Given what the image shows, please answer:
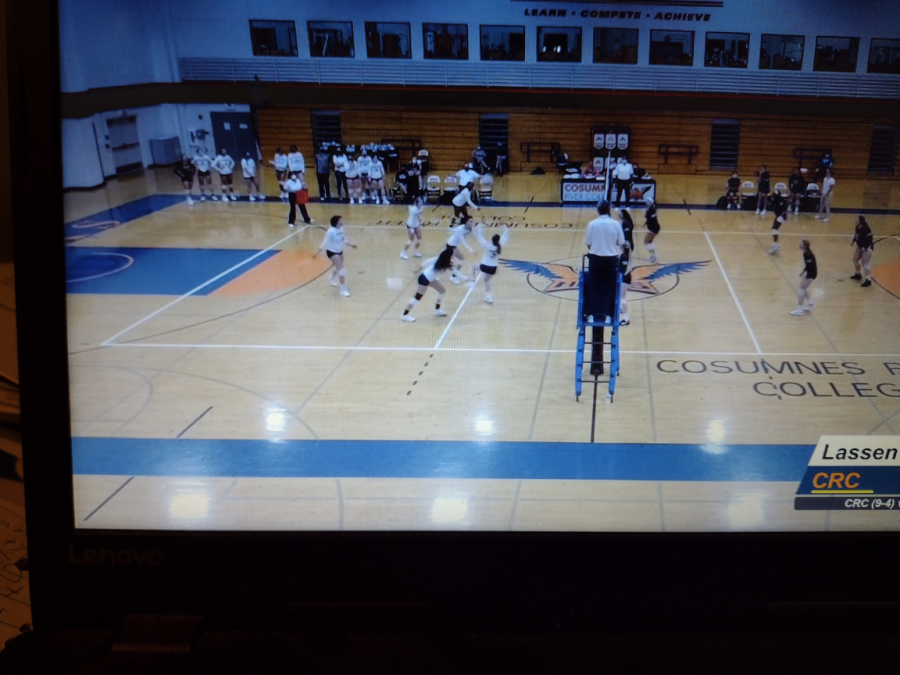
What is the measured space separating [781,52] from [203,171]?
6.78 feet

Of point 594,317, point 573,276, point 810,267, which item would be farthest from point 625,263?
point 594,317

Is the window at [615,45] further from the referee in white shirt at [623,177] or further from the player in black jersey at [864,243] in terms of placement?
the player in black jersey at [864,243]

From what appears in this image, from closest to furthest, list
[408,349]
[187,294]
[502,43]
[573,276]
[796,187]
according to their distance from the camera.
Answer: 1. [502,43]
2. [796,187]
3. [187,294]
4. [408,349]
5. [573,276]

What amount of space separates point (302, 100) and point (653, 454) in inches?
69.8

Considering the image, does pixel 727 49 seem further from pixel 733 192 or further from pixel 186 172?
pixel 186 172

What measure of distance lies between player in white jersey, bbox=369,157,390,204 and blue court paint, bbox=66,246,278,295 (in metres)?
0.98

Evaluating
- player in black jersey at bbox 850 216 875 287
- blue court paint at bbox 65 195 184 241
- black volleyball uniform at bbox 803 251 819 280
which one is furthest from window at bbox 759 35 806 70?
black volleyball uniform at bbox 803 251 819 280

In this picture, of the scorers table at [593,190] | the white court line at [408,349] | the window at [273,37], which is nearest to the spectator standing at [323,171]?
the window at [273,37]

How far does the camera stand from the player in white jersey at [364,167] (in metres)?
2.34

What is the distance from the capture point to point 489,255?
646cm

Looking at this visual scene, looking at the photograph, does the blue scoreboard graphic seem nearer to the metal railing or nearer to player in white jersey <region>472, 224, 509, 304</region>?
the metal railing
